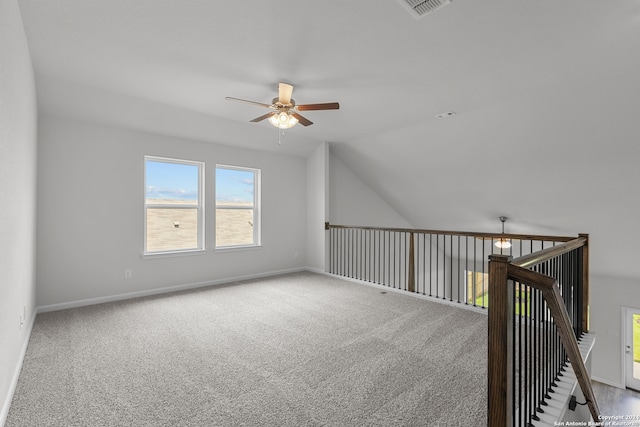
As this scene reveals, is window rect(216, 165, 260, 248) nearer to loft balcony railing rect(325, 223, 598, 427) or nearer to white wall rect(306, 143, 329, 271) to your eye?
white wall rect(306, 143, 329, 271)

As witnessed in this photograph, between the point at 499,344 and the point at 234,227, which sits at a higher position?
the point at 234,227

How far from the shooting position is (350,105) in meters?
4.09

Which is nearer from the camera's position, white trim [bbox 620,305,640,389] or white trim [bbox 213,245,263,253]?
white trim [bbox 213,245,263,253]

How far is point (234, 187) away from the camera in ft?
18.2

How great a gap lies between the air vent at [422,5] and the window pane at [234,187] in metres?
4.03

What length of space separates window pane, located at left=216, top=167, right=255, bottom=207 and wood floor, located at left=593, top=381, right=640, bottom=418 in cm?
723

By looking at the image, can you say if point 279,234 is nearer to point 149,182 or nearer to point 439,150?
point 149,182

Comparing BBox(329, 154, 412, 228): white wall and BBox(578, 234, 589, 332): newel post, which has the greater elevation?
BBox(329, 154, 412, 228): white wall

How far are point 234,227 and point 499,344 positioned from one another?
4806 millimetres

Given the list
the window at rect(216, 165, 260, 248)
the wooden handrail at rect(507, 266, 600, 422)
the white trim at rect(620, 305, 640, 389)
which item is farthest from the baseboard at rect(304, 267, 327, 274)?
the white trim at rect(620, 305, 640, 389)

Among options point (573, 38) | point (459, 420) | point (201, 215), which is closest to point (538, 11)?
point (573, 38)

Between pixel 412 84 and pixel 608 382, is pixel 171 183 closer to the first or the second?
pixel 412 84

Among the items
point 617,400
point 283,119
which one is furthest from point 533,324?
point 617,400

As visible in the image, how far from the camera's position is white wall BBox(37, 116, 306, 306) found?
3781 millimetres
